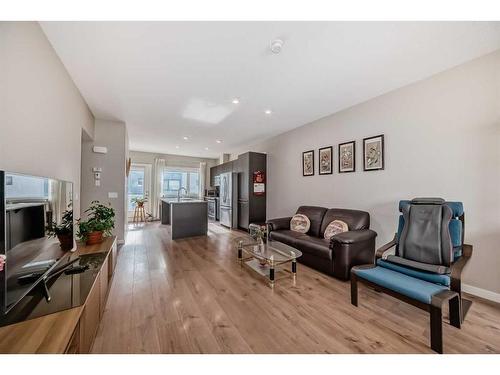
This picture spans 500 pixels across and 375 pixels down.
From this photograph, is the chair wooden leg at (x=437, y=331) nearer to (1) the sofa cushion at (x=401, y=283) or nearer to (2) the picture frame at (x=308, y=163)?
(1) the sofa cushion at (x=401, y=283)

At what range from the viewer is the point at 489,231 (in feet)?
6.76

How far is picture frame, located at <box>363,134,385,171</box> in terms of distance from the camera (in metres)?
2.91

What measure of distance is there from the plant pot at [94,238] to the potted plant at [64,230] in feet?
1.93

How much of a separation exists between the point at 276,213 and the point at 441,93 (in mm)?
3664

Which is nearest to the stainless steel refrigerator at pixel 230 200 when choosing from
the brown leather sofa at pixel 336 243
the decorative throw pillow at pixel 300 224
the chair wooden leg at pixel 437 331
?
the brown leather sofa at pixel 336 243

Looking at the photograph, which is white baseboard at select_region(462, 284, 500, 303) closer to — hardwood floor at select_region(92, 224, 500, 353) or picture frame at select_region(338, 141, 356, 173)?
hardwood floor at select_region(92, 224, 500, 353)

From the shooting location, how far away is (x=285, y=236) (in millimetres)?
3316

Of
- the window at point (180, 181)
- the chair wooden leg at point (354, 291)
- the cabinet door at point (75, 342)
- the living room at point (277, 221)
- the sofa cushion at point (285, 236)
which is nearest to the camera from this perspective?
the cabinet door at point (75, 342)

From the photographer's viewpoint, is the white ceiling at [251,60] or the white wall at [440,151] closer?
the white ceiling at [251,60]

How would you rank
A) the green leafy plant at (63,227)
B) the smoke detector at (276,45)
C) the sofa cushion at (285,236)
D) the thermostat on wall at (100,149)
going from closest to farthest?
the green leafy plant at (63,227)
the smoke detector at (276,45)
the sofa cushion at (285,236)
the thermostat on wall at (100,149)

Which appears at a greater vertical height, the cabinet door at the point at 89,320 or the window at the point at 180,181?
the window at the point at 180,181

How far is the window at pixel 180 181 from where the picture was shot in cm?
783

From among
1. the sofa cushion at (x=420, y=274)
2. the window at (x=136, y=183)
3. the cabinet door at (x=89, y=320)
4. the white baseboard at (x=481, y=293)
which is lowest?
the white baseboard at (x=481, y=293)
